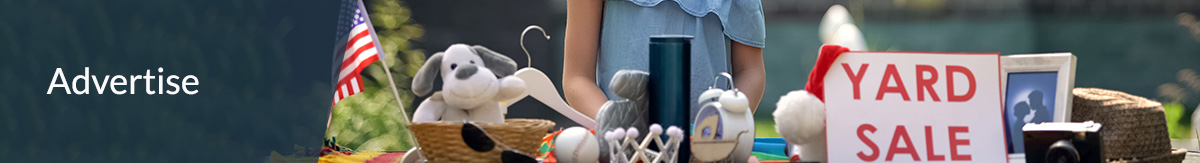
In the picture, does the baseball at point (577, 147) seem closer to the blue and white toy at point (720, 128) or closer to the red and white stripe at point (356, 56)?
the blue and white toy at point (720, 128)

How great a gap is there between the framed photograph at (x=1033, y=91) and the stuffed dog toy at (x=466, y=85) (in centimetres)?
53

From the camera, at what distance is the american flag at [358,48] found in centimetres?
112

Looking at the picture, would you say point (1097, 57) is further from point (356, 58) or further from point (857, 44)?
point (356, 58)

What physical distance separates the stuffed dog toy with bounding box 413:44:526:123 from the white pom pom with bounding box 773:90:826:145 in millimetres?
273

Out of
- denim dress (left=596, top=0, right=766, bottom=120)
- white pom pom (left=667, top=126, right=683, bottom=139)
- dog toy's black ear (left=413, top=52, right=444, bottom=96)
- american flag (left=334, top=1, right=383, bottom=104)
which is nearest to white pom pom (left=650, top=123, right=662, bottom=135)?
white pom pom (left=667, top=126, right=683, bottom=139)

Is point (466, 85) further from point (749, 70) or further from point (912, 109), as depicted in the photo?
point (749, 70)

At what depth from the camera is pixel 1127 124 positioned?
1.08m

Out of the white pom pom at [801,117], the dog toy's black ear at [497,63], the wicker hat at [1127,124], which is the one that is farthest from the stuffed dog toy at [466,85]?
the wicker hat at [1127,124]

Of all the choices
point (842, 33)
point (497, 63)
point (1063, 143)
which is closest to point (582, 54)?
point (842, 33)

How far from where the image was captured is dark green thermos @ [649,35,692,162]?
39.0 inches

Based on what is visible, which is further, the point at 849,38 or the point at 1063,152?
the point at 849,38

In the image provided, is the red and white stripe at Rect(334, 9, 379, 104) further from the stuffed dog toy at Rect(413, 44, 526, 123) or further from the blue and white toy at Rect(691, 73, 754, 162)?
the blue and white toy at Rect(691, 73, 754, 162)

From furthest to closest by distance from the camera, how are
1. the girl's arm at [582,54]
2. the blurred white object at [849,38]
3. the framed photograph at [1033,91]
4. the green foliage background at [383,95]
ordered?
the green foliage background at [383,95], the girl's arm at [582,54], the blurred white object at [849,38], the framed photograph at [1033,91]

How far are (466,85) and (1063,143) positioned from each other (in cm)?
58
